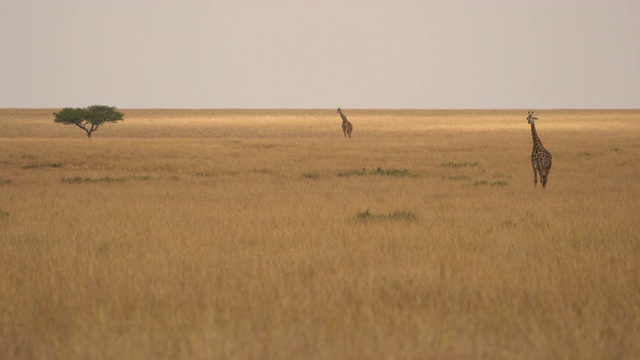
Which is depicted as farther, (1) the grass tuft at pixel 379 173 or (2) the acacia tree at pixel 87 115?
(2) the acacia tree at pixel 87 115

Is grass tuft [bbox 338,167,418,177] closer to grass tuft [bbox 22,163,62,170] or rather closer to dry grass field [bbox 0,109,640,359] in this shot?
dry grass field [bbox 0,109,640,359]

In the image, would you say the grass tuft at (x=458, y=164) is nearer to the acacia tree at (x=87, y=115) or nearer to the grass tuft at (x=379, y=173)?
the grass tuft at (x=379, y=173)

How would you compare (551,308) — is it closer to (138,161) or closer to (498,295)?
(498,295)

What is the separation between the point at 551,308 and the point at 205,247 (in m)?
4.70

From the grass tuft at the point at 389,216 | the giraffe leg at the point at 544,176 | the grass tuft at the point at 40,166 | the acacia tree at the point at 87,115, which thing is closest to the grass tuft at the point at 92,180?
the grass tuft at the point at 40,166

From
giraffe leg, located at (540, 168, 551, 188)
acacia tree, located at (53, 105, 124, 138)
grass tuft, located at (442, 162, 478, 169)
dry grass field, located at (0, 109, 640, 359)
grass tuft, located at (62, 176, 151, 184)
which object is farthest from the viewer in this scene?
acacia tree, located at (53, 105, 124, 138)

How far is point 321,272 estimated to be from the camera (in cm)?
816

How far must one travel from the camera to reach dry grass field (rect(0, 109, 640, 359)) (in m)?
5.73

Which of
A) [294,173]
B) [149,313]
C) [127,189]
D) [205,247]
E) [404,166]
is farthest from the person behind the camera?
[404,166]

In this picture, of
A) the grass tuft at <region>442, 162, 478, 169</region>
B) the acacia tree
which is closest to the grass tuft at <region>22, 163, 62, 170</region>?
the grass tuft at <region>442, 162, 478, 169</region>

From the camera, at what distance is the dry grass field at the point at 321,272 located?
5734 millimetres

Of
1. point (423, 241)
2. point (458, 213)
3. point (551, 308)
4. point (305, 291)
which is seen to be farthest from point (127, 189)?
point (551, 308)

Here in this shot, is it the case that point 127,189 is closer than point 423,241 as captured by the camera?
No

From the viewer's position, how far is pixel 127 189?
18.6m
